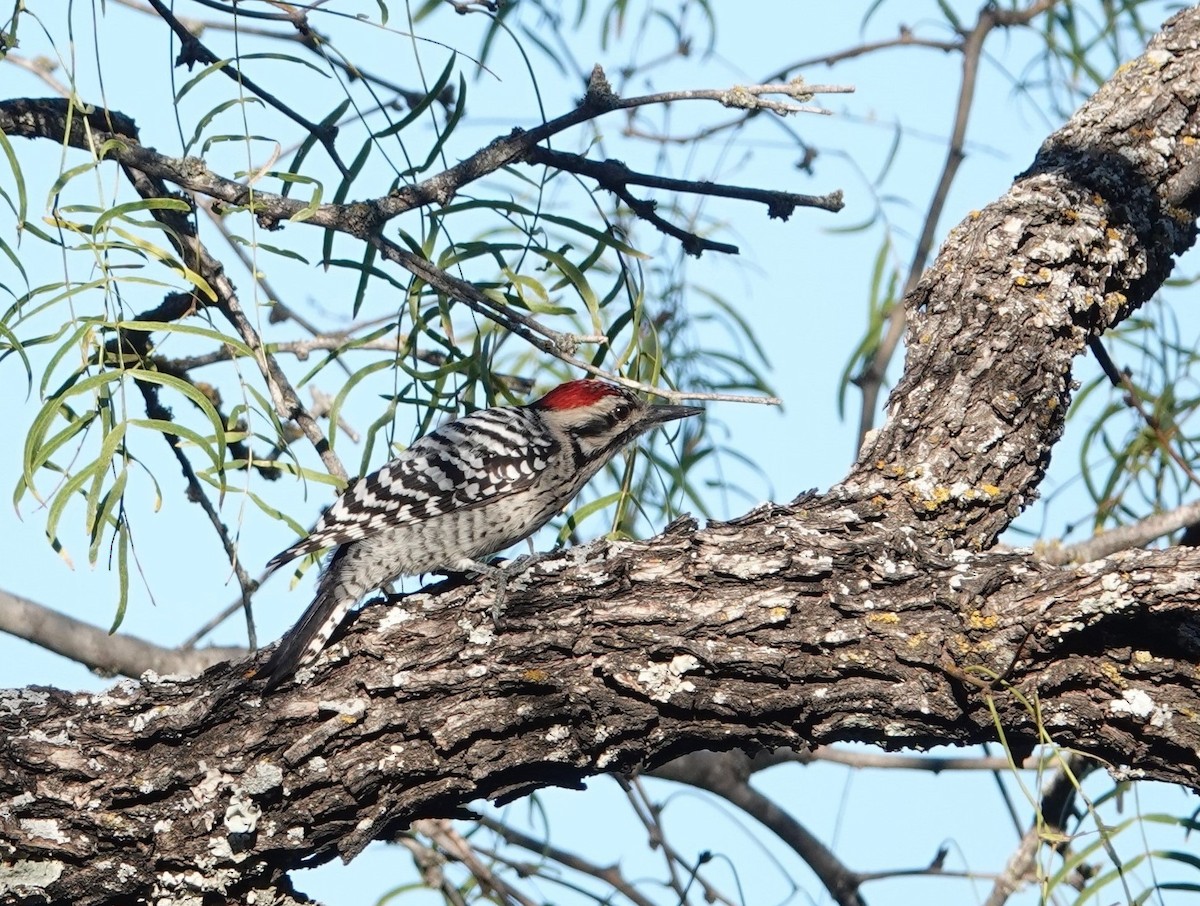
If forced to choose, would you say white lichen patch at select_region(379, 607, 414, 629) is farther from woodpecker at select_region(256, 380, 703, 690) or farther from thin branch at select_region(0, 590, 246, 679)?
thin branch at select_region(0, 590, 246, 679)

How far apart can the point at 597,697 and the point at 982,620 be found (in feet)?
2.40

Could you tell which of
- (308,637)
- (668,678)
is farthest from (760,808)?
(308,637)

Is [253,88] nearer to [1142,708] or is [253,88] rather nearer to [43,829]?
[43,829]

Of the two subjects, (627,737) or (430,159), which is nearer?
(627,737)

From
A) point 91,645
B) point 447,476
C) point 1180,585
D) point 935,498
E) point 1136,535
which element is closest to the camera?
point 1180,585

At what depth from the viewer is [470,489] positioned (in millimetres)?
3898

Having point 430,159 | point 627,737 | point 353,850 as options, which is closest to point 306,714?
point 353,850

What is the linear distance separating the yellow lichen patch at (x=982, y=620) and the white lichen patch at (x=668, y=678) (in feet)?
1.69

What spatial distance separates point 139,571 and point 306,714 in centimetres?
42

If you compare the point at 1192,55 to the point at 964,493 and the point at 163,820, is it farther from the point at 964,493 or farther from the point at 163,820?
the point at 163,820

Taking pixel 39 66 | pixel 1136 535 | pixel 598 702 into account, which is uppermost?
pixel 39 66

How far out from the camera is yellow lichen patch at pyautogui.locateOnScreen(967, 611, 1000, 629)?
256 centimetres

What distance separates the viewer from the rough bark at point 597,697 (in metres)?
2.50

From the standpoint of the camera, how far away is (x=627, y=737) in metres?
2.62
